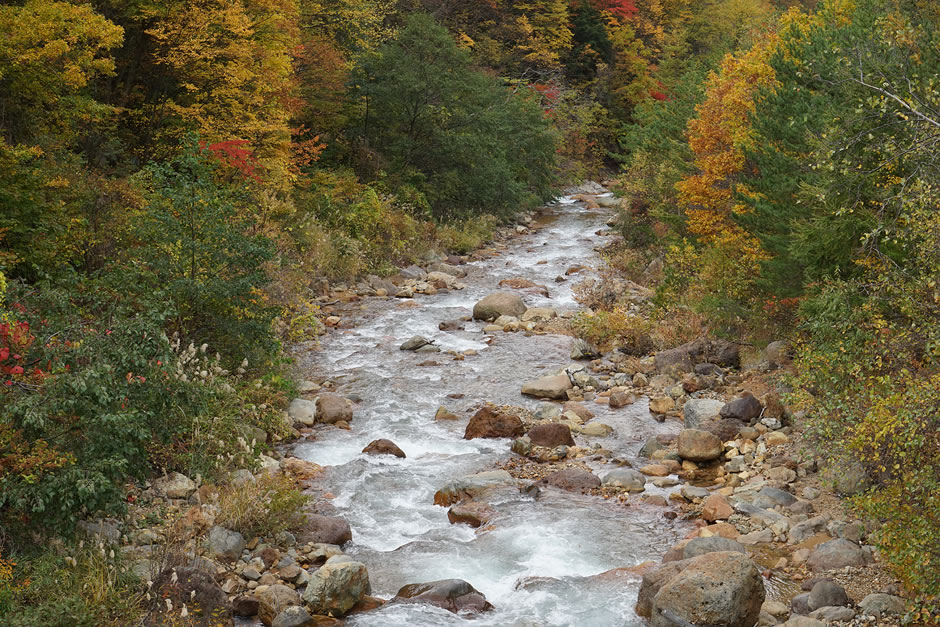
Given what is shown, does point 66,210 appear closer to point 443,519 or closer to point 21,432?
point 21,432

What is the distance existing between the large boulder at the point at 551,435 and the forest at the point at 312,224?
13.2 feet

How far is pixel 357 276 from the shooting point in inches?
995

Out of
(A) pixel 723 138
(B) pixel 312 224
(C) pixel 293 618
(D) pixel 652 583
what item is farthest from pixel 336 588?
(B) pixel 312 224

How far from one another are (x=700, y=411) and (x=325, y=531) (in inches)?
299

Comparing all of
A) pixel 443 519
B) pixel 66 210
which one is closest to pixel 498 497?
pixel 443 519

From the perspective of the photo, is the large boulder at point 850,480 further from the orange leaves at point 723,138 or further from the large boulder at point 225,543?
the orange leaves at point 723,138

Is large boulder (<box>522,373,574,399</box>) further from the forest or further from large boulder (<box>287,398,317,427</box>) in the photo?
large boulder (<box>287,398,317,427</box>)

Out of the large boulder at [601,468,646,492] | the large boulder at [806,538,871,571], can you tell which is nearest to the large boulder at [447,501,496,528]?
the large boulder at [601,468,646,492]

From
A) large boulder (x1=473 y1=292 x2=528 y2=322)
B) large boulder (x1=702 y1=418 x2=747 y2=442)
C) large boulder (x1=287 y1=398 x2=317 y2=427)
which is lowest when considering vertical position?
large boulder (x1=287 y1=398 x2=317 y2=427)

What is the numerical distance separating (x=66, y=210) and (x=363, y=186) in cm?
1624

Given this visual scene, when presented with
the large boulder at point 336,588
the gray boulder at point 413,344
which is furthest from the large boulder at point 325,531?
the gray boulder at point 413,344

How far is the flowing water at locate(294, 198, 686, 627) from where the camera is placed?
371 inches

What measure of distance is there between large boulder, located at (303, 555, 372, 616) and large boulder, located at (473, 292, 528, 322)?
13496mm

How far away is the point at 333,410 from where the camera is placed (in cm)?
1462
